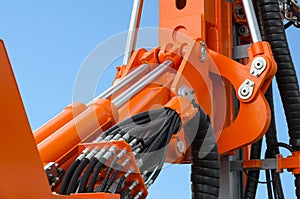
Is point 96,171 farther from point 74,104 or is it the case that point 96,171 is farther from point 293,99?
point 293,99

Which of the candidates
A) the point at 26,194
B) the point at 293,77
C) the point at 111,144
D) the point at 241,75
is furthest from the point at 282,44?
the point at 26,194

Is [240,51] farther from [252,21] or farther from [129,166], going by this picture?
[129,166]

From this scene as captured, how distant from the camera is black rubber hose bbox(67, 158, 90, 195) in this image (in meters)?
1.68

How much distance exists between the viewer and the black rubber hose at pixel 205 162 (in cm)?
222

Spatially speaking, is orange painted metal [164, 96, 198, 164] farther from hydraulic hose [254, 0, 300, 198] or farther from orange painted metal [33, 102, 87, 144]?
hydraulic hose [254, 0, 300, 198]

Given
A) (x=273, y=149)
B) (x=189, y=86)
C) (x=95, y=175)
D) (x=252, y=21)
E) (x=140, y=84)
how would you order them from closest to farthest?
(x=95, y=175) < (x=140, y=84) < (x=189, y=86) < (x=252, y=21) < (x=273, y=149)

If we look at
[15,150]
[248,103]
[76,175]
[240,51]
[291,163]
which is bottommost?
[291,163]

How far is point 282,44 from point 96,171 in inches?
60.8

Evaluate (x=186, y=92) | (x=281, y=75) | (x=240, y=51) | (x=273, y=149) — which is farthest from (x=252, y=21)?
(x=273, y=149)

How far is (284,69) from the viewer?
9.33 ft

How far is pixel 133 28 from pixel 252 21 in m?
0.68

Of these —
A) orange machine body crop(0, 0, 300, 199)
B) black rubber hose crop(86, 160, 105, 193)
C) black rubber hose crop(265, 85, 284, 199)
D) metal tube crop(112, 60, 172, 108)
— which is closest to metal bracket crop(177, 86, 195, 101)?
orange machine body crop(0, 0, 300, 199)

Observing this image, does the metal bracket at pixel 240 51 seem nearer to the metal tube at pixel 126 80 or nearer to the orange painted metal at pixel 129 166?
the metal tube at pixel 126 80

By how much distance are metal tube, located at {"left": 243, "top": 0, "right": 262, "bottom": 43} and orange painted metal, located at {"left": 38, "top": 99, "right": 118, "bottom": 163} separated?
0.90 meters
